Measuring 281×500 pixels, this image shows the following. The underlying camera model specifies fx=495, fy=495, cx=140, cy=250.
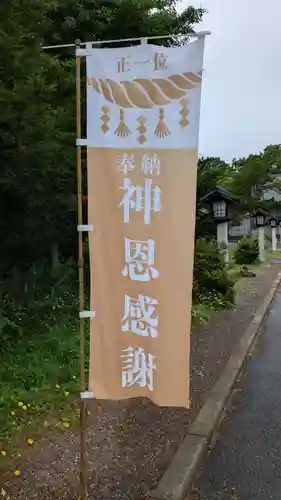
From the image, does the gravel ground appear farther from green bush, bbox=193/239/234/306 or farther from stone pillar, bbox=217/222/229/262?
stone pillar, bbox=217/222/229/262

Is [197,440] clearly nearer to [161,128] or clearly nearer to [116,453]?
[116,453]

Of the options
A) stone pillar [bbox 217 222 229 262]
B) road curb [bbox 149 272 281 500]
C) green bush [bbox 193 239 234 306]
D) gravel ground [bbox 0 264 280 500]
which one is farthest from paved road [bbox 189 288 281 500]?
stone pillar [bbox 217 222 229 262]

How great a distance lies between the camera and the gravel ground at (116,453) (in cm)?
303

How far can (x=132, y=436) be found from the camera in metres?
3.84

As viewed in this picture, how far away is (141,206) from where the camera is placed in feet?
8.98

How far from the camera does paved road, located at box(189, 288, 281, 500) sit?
10.6ft

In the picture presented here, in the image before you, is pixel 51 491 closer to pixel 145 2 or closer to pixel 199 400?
pixel 199 400

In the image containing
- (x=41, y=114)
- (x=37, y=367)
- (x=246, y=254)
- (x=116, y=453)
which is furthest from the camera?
(x=246, y=254)

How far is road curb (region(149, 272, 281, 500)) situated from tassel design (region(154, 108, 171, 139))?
2142 millimetres

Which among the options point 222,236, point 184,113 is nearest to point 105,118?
point 184,113

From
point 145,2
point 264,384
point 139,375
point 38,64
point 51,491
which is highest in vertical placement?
point 145,2

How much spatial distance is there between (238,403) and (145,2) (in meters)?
6.13

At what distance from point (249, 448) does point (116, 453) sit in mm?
1072

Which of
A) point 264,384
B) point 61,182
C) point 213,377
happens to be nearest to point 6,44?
point 61,182
